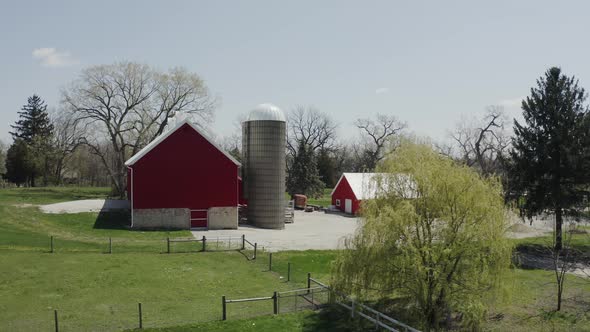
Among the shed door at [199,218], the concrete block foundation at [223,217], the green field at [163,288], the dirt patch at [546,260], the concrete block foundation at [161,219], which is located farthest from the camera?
the concrete block foundation at [223,217]

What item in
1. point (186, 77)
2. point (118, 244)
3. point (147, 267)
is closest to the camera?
point (147, 267)

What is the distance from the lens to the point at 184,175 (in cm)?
3838

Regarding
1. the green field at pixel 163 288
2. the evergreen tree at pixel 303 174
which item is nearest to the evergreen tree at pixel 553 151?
the green field at pixel 163 288

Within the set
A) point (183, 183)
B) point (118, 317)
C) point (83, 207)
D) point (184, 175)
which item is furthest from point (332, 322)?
point (83, 207)

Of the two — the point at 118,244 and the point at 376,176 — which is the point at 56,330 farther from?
the point at 118,244

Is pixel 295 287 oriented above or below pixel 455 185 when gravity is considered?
below

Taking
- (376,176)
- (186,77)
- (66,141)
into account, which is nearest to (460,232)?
(376,176)

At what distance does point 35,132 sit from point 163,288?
69.8m

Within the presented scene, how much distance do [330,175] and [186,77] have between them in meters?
39.7

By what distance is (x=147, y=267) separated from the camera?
81.4 ft

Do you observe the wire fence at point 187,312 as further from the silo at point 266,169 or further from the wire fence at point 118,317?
the silo at point 266,169

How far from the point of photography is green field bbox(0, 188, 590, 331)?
17.0m

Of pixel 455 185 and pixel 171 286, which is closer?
pixel 455 185

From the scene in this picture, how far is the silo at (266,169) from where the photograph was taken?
139 feet
